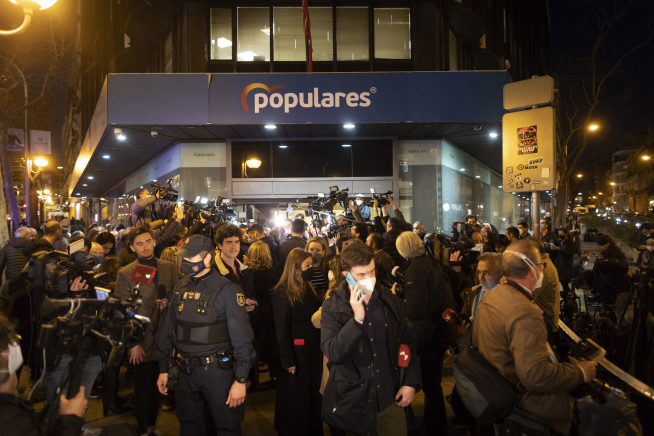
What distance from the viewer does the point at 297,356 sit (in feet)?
12.9

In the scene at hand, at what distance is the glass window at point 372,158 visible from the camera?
14.1 meters

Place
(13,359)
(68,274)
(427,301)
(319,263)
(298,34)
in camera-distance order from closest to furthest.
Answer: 1. (13,359)
2. (68,274)
3. (427,301)
4. (319,263)
5. (298,34)

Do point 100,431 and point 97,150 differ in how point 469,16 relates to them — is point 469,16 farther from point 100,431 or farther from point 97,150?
point 100,431

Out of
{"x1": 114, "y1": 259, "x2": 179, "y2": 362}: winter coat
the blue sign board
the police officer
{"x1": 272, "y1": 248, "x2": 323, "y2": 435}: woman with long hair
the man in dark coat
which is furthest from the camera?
the blue sign board

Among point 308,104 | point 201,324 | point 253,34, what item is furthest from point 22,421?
point 253,34

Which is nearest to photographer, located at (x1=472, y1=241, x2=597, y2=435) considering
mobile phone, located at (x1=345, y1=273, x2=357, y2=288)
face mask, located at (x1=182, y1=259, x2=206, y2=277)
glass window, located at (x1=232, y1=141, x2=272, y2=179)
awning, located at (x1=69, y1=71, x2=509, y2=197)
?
mobile phone, located at (x1=345, y1=273, x2=357, y2=288)

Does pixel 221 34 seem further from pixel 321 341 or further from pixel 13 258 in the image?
pixel 321 341

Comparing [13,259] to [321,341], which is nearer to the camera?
[321,341]

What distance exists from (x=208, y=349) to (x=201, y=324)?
0.20 metres

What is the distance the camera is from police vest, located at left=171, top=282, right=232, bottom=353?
3242 millimetres

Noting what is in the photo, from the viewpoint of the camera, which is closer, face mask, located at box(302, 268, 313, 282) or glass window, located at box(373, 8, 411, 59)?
face mask, located at box(302, 268, 313, 282)

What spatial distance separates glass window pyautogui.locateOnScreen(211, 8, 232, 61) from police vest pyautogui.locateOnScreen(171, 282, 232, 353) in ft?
41.3

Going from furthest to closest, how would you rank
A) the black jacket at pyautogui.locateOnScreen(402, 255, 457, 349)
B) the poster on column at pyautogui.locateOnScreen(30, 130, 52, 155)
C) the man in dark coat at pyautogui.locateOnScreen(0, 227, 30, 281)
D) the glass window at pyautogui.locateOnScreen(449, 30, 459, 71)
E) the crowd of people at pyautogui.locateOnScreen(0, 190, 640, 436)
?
the poster on column at pyautogui.locateOnScreen(30, 130, 52, 155) < the glass window at pyautogui.locateOnScreen(449, 30, 459, 71) < the man in dark coat at pyautogui.locateOnScreen(0, 227, 30, 281) < the black jacket at pyautogui.locateOnScreen(402, 255, 457, 349) < the crowd of people at pyautogui.locateOnScreen(0, 190, 640, 436)

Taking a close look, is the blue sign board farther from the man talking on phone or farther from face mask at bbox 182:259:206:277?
the man talking on phone
